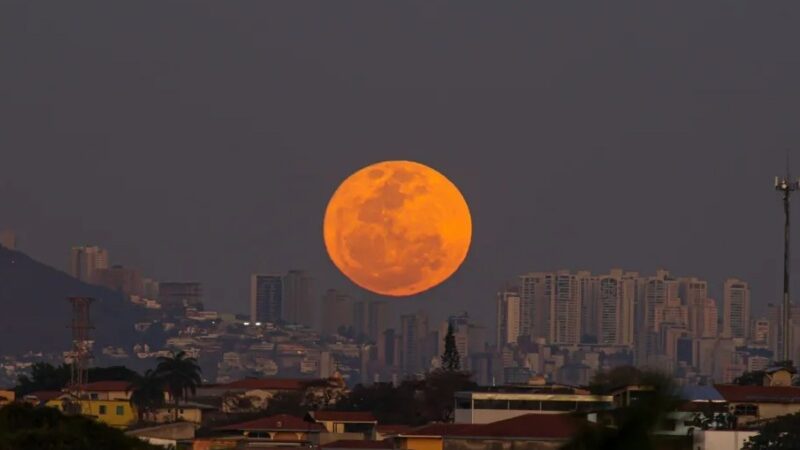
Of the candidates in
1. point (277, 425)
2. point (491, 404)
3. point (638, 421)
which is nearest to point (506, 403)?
point (491, 404)

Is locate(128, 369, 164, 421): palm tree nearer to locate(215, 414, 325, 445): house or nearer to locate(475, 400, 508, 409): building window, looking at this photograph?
locate(215, 414, 325, 445): house

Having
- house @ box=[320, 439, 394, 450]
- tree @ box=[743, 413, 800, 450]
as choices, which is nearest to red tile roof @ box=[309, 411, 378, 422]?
house @ box=[320, 439, 394, 450]

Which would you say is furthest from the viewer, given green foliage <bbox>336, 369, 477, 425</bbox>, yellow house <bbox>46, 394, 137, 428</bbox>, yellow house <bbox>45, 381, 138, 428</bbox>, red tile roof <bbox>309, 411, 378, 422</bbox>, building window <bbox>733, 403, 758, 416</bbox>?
yellow house <bbox>45, 381, 138, 428</bbox>

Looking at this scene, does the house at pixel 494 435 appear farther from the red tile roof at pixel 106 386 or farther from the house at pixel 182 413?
the red tile roof at pixel 106 386

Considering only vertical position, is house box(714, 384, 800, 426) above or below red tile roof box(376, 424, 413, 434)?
above

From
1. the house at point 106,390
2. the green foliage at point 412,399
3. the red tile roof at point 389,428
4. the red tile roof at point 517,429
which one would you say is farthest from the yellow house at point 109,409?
the red tile roof at point 517,429

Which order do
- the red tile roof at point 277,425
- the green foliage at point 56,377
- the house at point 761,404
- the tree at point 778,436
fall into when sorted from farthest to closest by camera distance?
the green foliage at point 56,377 < the red tile roof at point 277,425 < the house at point 761,404 < the tree at point 778,436
